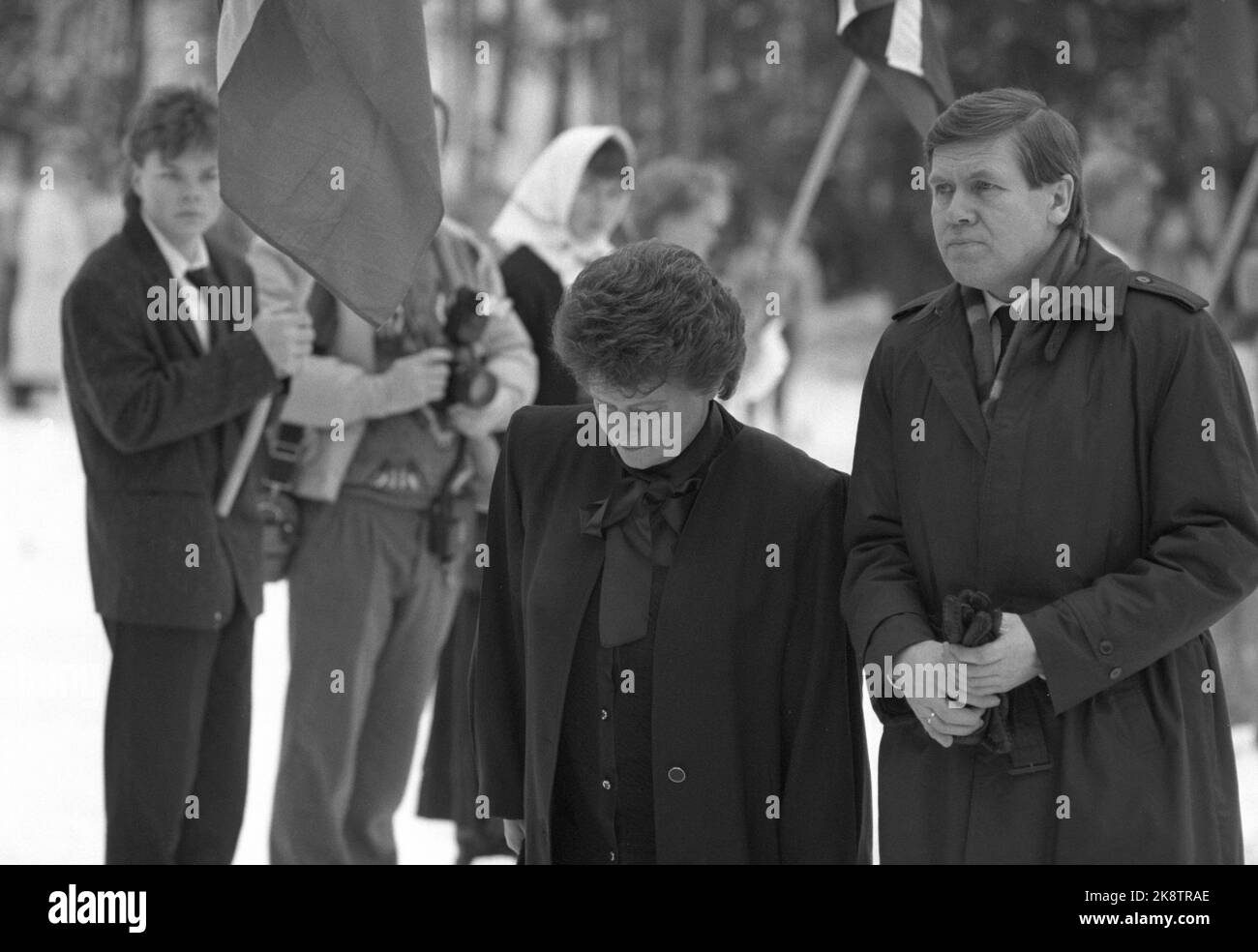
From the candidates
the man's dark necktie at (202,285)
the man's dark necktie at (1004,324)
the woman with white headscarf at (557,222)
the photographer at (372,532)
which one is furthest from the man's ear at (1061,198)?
the woman with white headscarf at (557,222)

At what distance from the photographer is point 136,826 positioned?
413 cm

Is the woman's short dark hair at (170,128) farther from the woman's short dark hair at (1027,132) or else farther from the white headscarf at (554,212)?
the woman's short dark hair at (1027,132)

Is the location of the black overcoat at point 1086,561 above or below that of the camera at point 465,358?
below

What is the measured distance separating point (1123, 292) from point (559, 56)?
20818 millimetres

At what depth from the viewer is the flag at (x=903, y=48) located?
4.56m

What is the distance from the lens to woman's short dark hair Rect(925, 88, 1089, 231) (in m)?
3.00

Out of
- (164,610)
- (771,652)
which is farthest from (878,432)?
(164,610)

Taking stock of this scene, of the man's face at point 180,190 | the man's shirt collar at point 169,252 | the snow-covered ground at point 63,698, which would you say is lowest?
the snow-covered ground at point 63,698

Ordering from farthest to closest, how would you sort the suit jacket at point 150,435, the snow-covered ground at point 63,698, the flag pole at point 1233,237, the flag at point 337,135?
1. the flag pole at point 1233,237
2. the snow-covered ground at point 63,698
3. the suit jacket at point 150,435
4. the flag at point 337,135

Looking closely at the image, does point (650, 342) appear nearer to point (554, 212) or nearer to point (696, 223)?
point (554, 212)

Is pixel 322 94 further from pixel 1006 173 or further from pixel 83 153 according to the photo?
pixel 83 153

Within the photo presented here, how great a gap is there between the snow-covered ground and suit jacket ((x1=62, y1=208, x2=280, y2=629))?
3.46 feet

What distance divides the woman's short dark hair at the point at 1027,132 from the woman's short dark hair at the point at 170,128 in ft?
6.43

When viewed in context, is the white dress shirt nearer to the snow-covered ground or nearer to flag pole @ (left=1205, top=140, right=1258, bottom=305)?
the snow-covered ground
